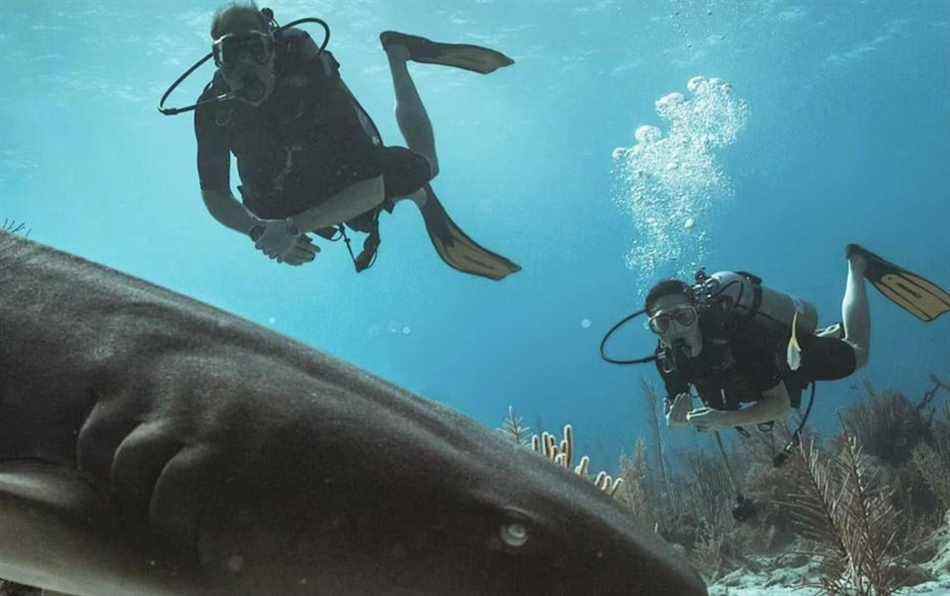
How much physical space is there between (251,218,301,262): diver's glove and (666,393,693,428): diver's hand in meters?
3.83

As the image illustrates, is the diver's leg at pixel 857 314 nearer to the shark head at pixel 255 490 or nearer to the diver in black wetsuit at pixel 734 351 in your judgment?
the diver in black wetsuit at pixel 734 351

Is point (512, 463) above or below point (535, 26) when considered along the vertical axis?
below

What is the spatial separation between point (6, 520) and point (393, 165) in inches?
198

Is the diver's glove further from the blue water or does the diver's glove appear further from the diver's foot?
the diver's foot

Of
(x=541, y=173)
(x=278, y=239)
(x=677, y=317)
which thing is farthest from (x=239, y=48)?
(x=541, y=173)

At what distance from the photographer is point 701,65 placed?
1801 inches

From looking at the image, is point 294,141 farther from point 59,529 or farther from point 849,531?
point 849,531

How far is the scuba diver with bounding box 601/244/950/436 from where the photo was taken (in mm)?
7020

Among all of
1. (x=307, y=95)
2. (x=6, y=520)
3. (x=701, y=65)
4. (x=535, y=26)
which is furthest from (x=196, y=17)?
(x=701, y=65)

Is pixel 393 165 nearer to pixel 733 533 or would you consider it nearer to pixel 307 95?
pixel 307 95

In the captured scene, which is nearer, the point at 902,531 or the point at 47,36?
the point at 902,531

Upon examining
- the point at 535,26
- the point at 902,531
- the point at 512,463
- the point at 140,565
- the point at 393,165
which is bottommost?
the point at 140,565

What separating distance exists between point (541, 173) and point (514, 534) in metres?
72.7

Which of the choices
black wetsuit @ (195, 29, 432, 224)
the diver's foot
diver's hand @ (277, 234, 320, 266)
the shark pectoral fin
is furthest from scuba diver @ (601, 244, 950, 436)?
the shark pectoral fin
